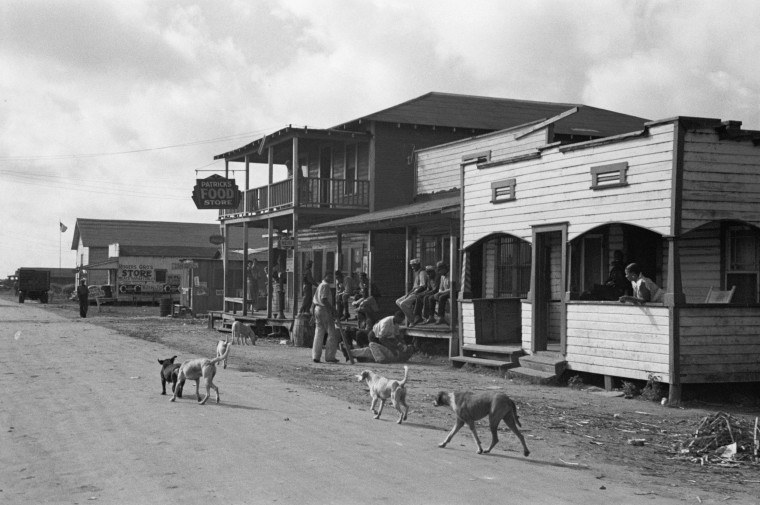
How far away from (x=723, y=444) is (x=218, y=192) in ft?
85.4

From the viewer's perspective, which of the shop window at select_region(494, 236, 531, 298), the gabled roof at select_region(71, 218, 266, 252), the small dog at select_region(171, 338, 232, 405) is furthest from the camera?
the gabled roof at select_region(71, 218, 266, 252)

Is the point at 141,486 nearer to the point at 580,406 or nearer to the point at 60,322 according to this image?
the point at 580,406

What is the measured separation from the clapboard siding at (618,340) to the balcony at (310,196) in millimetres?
13949

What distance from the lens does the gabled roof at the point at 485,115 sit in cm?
2877

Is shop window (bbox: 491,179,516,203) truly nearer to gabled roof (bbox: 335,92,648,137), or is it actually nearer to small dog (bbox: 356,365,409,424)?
small dog (bbox: 356,365,409,424)

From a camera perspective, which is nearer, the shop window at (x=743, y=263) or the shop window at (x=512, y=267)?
the shop window at (x=743, y=263)

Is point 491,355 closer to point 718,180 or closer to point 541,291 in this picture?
point 541,291

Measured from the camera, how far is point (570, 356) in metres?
15.9

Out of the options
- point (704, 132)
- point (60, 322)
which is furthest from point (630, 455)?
point (60, 322)

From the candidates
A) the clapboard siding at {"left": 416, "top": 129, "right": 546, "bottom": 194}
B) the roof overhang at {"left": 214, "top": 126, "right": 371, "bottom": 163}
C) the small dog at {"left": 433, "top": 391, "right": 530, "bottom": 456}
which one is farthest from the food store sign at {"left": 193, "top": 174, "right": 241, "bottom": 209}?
the small dog at {"left": 433, "top": 391, "right": 530, "bottom": 456}

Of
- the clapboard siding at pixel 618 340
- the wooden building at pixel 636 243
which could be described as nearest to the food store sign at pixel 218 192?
the wooden building at pixel 636 243

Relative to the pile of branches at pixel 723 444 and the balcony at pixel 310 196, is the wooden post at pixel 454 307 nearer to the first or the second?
the balcony at pixel 310 196

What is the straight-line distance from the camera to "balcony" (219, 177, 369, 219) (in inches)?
1141

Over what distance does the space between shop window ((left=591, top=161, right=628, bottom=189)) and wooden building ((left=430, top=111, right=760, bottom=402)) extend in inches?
0.8
